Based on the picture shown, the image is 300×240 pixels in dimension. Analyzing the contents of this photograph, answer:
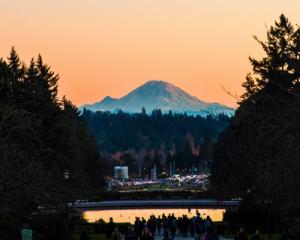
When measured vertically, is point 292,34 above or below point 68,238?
above

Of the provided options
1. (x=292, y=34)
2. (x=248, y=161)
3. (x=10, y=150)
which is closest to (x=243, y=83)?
(x=292, y=34)

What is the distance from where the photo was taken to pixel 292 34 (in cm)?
5100

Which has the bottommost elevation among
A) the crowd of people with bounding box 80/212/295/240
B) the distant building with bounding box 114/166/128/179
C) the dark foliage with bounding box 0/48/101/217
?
the crowd of people with bounding box 80/212/295/240

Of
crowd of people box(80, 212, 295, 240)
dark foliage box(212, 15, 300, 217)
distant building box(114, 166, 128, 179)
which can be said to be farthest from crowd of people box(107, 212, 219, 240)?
distant building box(114, 166, 128, 179)

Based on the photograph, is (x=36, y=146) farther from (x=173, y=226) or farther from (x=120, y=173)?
(x=120, y=173)

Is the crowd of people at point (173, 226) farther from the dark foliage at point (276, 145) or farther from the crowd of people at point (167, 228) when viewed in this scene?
the dark foliage at point (276, 145)

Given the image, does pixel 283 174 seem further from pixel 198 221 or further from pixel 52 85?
pixel 52 85

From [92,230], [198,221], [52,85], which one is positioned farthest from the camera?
[52,85]

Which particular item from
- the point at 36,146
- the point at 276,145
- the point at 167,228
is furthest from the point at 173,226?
the point at 276,145

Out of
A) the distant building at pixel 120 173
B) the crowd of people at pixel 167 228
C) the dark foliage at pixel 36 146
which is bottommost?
the crowd of people at pixel 167 228

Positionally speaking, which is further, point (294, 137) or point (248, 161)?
point (248, 161)

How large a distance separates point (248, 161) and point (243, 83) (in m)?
29.1

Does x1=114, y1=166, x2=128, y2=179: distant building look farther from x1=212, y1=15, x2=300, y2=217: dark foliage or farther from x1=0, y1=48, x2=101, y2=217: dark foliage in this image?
x1=212, y1=15, x2=300, y2=217: dark foliage

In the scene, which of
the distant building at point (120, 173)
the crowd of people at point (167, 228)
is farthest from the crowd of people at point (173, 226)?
the distant building at point (120, 173)
